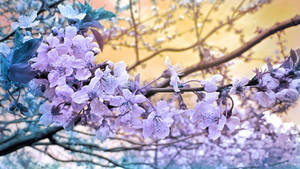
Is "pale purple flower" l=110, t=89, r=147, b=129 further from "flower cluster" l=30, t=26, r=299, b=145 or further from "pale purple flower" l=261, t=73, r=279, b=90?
"pale purple flower" l=261, t=73, r=279, b=90

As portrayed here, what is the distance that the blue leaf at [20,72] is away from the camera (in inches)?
10.4

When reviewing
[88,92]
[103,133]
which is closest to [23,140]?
[103,133]

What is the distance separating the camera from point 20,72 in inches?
10.5

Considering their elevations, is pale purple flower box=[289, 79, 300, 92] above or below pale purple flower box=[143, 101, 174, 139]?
above

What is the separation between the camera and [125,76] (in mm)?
305

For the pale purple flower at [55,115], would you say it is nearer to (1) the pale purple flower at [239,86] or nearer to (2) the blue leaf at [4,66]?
(2) the blue leaf at [4,66]

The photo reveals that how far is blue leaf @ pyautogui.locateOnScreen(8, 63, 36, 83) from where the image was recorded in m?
0.26

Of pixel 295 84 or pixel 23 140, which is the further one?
pixel 23 140

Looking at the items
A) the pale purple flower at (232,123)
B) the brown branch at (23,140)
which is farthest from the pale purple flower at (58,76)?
the brown branch at (23,140)

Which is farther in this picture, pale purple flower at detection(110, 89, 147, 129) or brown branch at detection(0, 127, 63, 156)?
brown branch at detection(0, 127, 63, 156)

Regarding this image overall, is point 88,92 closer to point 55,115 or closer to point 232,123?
point 55,115

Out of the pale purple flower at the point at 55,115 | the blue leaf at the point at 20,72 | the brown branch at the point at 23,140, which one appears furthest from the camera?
the brown branch at the point at 23,140

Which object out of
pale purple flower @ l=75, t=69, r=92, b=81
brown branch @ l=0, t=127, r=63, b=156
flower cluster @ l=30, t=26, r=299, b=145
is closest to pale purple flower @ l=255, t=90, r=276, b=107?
flower cluster @ l=30, t=26, r=299, b=145

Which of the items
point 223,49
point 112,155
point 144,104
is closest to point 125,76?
point 144,104
